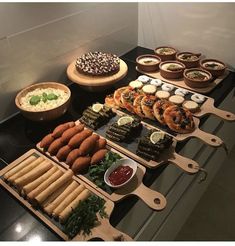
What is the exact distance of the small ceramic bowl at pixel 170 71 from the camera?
1906 mm

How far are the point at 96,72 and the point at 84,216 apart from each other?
85cm

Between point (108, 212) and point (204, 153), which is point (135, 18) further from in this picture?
point (108, 212)

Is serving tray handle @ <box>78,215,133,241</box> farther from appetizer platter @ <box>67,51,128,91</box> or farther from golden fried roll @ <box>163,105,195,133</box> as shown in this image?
appetizer platter @ <box>67,51,128,91</box>

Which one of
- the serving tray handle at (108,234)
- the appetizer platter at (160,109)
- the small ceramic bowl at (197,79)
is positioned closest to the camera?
the serving tray handle at (108,234)

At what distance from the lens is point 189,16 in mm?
1972

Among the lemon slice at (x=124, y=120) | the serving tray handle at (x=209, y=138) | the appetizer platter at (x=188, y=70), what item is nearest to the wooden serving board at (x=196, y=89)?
the appetizer platter at (x=188, y=70)

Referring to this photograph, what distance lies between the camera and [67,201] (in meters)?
1.22

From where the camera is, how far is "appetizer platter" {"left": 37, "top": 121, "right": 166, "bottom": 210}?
1.26 meters

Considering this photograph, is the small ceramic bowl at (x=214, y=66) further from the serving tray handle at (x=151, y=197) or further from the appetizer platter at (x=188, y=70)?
the serving tray handle at (x=151, y=197)

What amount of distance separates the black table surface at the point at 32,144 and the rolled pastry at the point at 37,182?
0.07m

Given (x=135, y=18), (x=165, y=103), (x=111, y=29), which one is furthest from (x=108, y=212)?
(x=135, y=18)

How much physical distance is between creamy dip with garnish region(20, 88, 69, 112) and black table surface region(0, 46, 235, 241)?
11 centimetres

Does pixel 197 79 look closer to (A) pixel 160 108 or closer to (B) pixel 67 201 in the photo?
(A) pixel 160 108

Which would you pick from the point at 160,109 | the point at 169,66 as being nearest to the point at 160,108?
the point at 160,109
